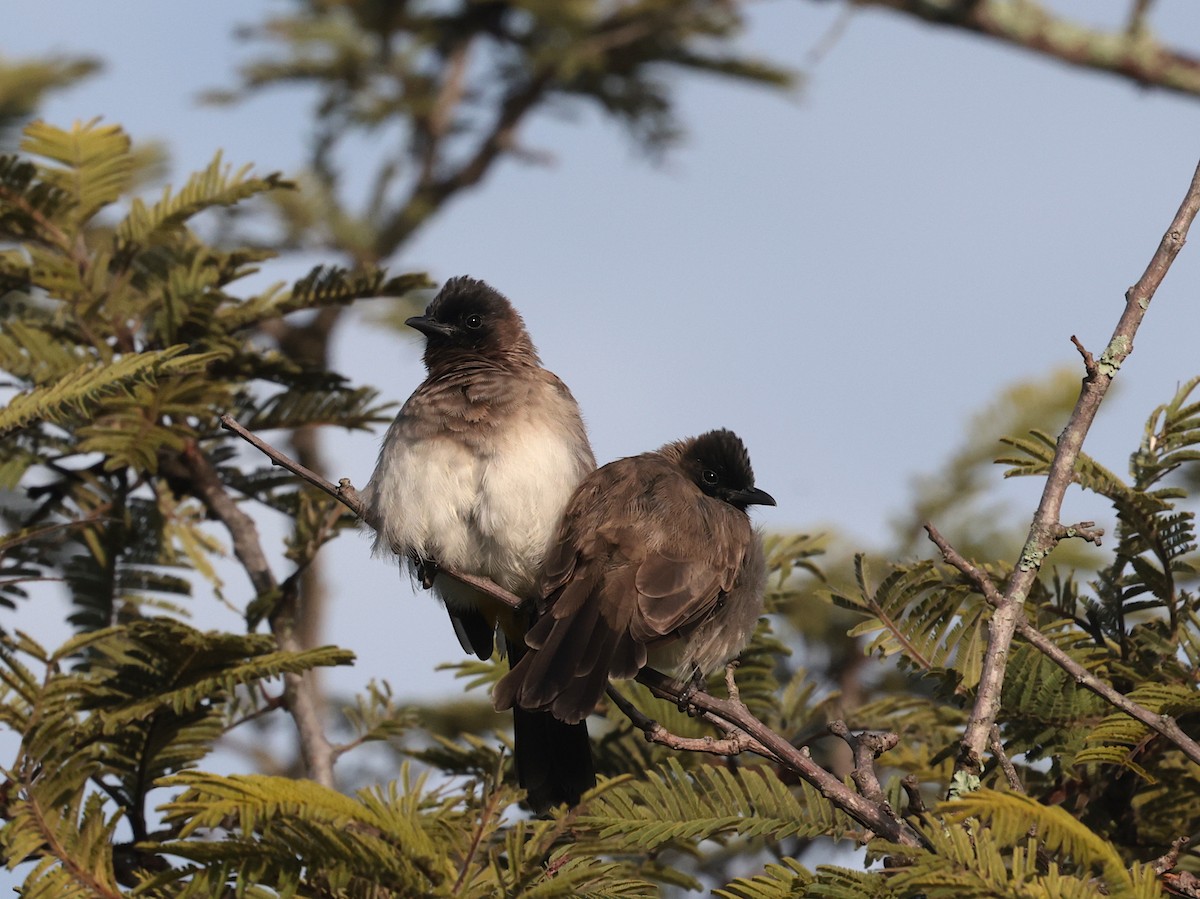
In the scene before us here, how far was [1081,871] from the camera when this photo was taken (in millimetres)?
2439

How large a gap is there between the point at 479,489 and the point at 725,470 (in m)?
0.85

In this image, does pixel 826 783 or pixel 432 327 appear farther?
pixel 432 327

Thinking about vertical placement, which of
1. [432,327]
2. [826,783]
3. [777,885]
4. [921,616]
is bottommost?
[777,885]

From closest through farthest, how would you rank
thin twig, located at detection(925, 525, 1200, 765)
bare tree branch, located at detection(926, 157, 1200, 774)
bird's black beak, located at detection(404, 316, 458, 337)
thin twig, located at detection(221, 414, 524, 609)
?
thin twig, located at detection(925, 525, 1200, 765)
bare tree branch, located at detection(926, 157, 1200, 774)
thin twig, located at detection(221, 414, 524, 609)
bird's black beak, located at detection(404, 316, 458, 337)

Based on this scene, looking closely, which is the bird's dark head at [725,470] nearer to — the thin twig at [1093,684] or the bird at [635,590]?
the bird at [635,590]

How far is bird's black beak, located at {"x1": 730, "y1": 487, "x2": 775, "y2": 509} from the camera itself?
14.7 feet

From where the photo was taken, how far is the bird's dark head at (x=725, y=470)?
4523 mm

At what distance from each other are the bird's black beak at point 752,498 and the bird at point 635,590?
5.0 inches

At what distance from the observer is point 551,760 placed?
372cm

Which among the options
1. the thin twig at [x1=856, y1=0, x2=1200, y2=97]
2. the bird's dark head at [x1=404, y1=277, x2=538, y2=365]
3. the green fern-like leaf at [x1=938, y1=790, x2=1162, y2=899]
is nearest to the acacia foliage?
the green fern-like leaf at [x1=938, y1=790, x2=1162, y2=899]

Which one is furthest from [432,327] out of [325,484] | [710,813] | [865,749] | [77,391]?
[865,749]

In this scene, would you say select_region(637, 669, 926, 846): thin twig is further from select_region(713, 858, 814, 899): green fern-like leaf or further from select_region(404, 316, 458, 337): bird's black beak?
select_region(404, 316, 458, 337): bird's black beak

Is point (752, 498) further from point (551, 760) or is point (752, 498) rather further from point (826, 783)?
point (826, 783)

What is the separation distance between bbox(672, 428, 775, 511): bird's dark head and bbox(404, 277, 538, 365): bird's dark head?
785 millimetres
